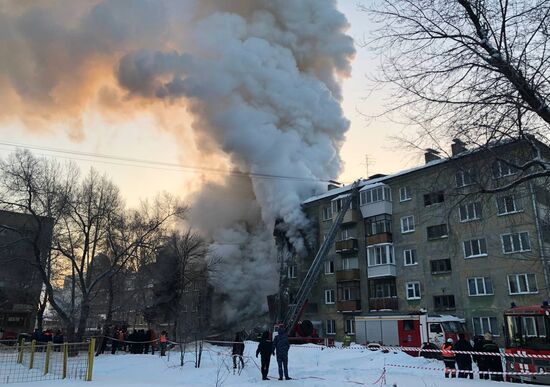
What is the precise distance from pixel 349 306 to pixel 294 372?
23.7m

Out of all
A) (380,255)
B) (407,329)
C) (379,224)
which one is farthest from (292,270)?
(407,329)

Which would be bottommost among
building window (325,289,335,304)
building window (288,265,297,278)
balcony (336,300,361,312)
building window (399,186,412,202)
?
balcony (336,300,361,312)

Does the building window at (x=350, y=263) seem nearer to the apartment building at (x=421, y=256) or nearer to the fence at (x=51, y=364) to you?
the apartment building at (x=421, y=256)

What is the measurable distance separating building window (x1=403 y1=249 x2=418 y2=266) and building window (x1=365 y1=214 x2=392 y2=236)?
2.50m

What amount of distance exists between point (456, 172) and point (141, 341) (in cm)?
2167

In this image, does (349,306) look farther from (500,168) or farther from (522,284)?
(500,168)

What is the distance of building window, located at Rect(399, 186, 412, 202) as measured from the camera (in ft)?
124

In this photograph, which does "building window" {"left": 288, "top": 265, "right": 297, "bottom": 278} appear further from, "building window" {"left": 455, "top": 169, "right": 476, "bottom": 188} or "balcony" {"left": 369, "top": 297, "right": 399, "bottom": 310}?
"building window" {"left": 455, "top": 169, "right": 476, "bottom": 188}

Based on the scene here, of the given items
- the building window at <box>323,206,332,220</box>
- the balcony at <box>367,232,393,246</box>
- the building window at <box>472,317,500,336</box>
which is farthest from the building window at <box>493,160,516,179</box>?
the building window at <box>323,206,332,220</box>

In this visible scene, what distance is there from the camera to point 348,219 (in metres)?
41.0

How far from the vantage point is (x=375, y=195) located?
3969 centimetres

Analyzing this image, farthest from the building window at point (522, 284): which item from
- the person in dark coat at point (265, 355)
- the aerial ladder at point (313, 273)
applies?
the person in dark coat at point (265, 355)

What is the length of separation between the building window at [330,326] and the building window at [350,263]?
16.5 feet

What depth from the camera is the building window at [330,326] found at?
4038 centimetres
